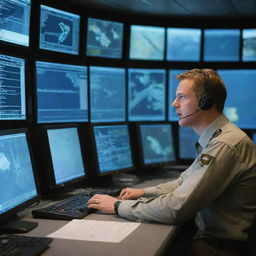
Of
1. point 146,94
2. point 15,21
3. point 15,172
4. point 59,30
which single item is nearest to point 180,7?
point 146,94

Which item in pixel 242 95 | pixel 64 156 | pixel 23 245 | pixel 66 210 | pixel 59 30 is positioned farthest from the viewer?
pixel 242 95

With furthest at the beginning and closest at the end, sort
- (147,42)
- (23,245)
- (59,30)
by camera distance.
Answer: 1. (147,42)
2. (59,30)
3. (23,245)

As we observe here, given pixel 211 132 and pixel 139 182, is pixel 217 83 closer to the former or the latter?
pixel 211 132

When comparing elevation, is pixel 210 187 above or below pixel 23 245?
above

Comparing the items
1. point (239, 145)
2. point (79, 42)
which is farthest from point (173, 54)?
point (239, 145)

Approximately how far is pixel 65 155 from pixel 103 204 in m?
0.47

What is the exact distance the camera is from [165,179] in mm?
2885

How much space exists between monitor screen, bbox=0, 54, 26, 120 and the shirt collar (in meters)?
1.01

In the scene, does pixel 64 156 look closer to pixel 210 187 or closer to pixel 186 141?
pixel 210 187

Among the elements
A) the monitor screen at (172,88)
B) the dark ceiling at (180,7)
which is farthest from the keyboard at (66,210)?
the monitor screen at (172,88)

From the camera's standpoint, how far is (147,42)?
328 centimetres

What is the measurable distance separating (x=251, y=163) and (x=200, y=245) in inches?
18.8

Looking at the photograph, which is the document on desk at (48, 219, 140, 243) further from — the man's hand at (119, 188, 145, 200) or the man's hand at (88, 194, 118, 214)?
the man's hand at (119, 188, 145, 200)

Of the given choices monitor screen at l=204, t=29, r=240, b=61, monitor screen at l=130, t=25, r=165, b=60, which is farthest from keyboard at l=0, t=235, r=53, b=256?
monitor screen at l=204, t=29, r=240, b=61
